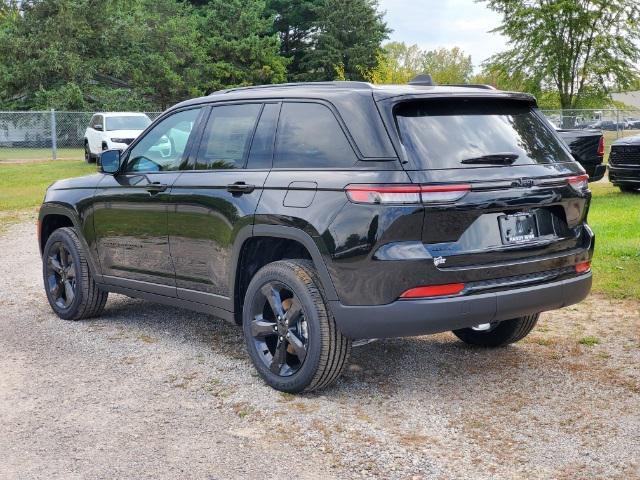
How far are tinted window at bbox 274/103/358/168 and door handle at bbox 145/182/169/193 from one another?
1.11 metres

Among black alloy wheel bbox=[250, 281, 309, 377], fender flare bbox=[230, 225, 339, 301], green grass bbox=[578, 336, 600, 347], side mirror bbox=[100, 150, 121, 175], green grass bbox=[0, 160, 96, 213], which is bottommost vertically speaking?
green grass bbox=[0, 160, 96, 213]

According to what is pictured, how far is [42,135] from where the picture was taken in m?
32.3

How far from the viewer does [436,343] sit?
6117mm

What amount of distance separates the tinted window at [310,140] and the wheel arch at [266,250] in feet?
1.39

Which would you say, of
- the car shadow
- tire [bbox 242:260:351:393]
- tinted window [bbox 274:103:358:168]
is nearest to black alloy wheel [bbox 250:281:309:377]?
tire [bbox 242:260:351:393]

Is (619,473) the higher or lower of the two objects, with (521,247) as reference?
lower

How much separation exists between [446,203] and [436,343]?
6.51 ft

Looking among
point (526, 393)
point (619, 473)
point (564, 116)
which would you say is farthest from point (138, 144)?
point (564, 116)

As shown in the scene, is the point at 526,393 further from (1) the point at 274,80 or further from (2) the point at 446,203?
(1) the point at 274,80

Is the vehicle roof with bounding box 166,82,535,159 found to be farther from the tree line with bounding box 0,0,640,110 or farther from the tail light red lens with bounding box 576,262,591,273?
the tree line with bounding box 0,0,640,110

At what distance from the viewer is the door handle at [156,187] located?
19.3ft

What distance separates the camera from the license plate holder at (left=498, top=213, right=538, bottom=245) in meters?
4.62

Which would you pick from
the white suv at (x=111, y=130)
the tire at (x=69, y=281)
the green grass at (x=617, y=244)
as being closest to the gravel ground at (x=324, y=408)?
the tire at (x=69, y=281)

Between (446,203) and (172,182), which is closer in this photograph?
(446,203)
